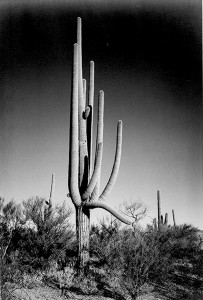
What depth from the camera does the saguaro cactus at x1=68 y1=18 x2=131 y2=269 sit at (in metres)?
7.65

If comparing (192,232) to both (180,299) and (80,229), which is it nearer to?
(180,299)

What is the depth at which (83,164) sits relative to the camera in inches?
334

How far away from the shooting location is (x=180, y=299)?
7496 millimetres

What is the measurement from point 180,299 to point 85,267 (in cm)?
284

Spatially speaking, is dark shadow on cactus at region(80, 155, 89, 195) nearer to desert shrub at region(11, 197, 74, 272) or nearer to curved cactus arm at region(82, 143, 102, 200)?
curved cactus arm at region(82, 143, 102, 200)

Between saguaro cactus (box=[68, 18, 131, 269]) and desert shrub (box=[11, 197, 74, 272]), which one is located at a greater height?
saguaro cactus (box=[68, 18, 131, 269])

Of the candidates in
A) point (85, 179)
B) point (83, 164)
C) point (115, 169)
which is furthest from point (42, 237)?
point (115, 169)

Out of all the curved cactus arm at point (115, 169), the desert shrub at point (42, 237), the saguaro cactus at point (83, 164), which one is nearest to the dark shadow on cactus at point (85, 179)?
the saguaro cactus at point (83, 164)

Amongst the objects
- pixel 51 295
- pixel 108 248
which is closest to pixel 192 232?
pixel 108 248

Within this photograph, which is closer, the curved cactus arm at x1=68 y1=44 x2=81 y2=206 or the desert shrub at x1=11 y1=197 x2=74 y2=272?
the curved cactus arm at x1=68 y1=44 x2=81 y2=206

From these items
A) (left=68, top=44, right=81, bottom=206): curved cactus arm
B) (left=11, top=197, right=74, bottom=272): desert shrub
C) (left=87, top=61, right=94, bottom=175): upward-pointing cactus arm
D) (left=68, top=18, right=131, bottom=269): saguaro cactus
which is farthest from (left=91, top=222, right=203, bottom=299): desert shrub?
(left=87, top=61, right=94, bottom=175): upward-pointing cactus arm

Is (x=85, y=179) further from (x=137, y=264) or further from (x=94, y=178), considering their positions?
(x=137, y=264)

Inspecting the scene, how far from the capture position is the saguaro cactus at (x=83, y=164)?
25.1 feet

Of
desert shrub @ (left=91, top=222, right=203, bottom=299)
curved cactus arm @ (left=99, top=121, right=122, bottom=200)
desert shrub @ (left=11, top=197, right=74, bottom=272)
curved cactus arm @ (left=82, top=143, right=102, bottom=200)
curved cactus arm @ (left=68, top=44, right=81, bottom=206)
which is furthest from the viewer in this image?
curved cactus arm @ (left=99, top=121, right=122, bottom=200)
